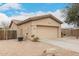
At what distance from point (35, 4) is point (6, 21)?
96 cm

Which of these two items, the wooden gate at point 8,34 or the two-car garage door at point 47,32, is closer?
the wooden gate at point 8,34

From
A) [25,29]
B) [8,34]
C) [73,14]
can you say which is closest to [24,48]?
[25,29]

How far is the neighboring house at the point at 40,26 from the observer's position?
659 cm

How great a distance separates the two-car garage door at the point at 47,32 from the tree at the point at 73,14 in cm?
47

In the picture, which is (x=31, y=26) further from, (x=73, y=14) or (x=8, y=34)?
(x=73, y=14)

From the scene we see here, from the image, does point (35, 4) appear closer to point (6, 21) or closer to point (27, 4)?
point (27, 4)

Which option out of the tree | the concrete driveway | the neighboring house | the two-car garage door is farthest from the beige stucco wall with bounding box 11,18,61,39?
the tree

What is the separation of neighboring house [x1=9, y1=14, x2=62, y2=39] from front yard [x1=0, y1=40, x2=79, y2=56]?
0.93 feet

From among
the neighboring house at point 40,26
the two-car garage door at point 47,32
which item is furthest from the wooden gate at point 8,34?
the two-car garage door at point 47,32

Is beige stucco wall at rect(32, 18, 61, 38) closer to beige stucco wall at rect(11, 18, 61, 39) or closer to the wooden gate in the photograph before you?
beige stucco wall at rect(11, 18, 61, 39)

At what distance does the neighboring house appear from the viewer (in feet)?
21.6

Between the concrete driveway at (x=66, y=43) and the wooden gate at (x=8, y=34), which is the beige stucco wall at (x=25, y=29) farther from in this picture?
the concrete driveway at (x=66, y=43)

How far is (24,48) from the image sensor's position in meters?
6.49

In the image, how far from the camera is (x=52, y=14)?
656 cm
